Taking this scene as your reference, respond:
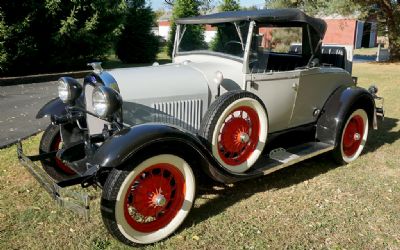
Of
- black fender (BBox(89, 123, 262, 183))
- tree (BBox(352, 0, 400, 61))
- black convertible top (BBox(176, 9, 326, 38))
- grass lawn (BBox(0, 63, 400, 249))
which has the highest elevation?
tree (BBox(352, 0, 400, 61))

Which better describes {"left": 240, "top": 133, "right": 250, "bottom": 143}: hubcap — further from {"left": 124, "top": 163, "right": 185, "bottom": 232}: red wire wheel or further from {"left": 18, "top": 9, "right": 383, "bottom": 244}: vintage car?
{"left": 124, "top": 163, "right": 185, "bottom": 232}: red wire wheel

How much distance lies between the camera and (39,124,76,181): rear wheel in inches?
167

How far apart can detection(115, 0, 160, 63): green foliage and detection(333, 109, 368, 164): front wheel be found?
15570 mm

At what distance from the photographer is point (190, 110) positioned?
4.07 meters

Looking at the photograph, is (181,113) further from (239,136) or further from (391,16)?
(391,16)

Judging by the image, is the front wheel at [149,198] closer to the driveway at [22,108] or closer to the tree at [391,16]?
the driveway at [22,108]

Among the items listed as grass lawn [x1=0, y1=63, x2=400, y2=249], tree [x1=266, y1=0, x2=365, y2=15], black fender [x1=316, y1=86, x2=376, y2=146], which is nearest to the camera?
grass lawn [x1=0, y1=63, x2=400, y2=249]

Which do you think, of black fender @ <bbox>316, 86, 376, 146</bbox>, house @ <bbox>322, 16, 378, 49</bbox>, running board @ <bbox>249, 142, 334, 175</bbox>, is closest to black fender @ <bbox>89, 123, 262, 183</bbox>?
running board @ <bbox>249, 142, 334, 175</bbox>

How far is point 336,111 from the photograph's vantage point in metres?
4.97

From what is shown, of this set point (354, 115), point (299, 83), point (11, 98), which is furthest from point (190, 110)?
point (11, 98)

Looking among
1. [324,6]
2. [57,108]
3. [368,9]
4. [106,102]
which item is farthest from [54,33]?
[368,9]

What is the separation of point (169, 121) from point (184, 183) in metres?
0.77

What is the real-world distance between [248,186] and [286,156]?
23.2 inches

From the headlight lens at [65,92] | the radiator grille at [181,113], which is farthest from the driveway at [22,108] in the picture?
the radiator grille at [181,113]
